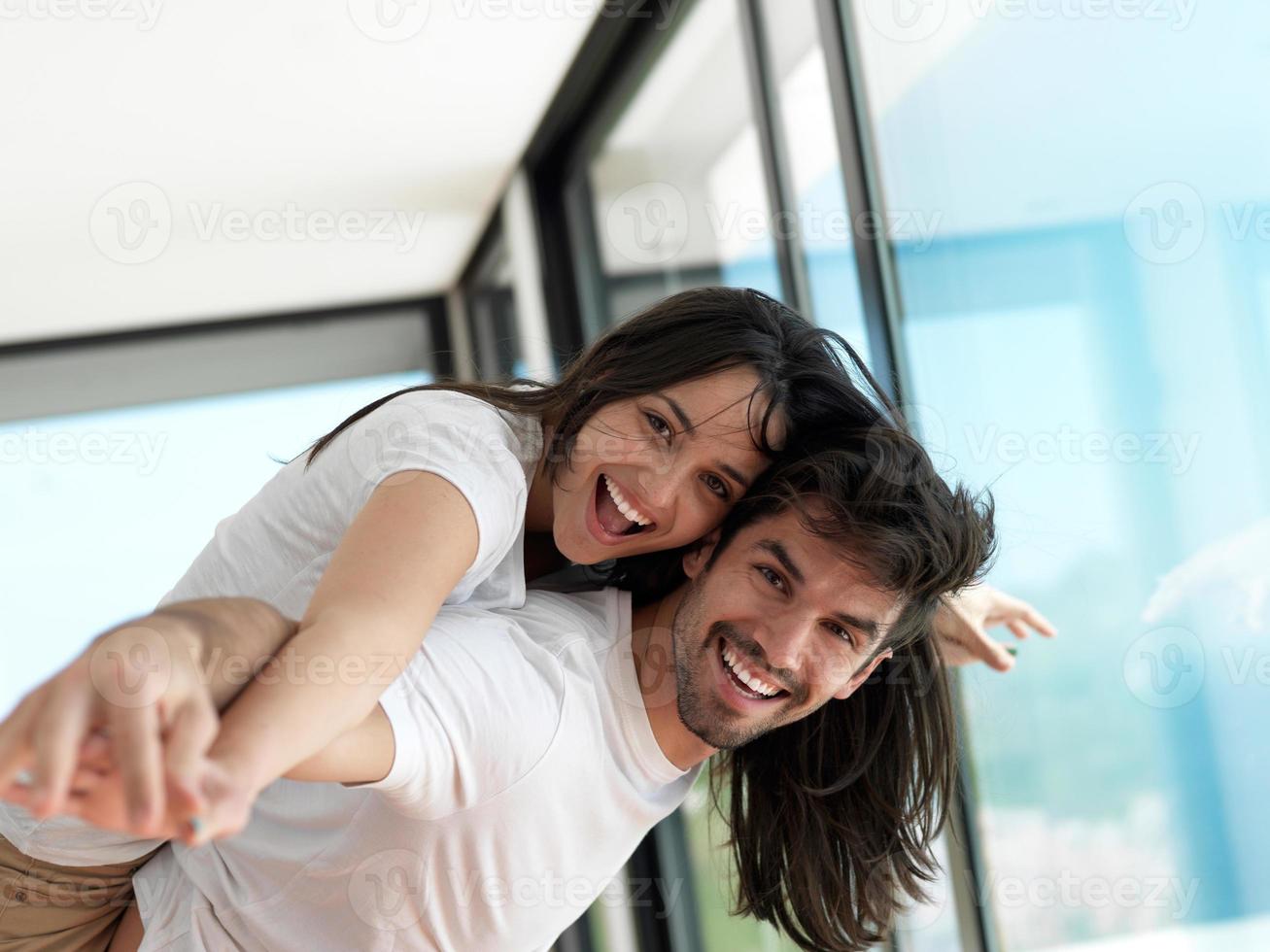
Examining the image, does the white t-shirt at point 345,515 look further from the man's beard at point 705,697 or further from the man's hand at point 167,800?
the man's hand at point 167,800

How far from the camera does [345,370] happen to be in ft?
16.0

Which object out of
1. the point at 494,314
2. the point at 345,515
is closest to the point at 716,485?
the point at 345,515

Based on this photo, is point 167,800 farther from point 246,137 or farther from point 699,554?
point 246,137

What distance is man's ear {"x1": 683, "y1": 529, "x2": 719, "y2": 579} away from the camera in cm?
145

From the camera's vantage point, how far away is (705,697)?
134 cm

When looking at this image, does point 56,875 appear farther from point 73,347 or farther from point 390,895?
point 73,347

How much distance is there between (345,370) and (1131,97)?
12.9 ft

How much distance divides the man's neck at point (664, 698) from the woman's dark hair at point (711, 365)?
249mm

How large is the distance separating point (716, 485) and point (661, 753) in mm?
312

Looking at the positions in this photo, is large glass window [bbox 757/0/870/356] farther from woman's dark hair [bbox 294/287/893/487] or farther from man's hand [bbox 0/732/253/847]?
man's hand [bbox 0/732/253/847]

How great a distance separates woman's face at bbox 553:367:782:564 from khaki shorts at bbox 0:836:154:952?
2.09 feet

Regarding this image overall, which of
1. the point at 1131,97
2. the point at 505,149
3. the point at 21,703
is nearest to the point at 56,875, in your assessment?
the point at 21,703

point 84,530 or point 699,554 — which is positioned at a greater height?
point 84,530

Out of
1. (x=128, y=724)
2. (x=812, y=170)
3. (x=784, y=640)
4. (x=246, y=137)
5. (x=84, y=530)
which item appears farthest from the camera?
(x=84, y=530)
